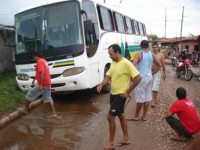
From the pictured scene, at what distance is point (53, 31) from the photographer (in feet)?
27.3

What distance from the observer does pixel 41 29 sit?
8383 millimetres

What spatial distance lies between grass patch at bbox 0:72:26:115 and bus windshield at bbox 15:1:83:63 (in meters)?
1.11

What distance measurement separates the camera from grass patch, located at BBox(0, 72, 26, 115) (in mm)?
7652

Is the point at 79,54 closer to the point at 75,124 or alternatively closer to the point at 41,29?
the point at 41,29

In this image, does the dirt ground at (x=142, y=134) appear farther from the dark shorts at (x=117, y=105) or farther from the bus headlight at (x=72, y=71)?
the bus headlight at (x=72, y=71)

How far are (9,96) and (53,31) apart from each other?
7.50ft

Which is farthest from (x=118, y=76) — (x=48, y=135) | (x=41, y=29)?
(x=41, y=29)

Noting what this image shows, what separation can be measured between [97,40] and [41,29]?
5.92 feet

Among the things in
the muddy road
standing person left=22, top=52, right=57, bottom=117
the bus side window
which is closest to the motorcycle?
the muddy road

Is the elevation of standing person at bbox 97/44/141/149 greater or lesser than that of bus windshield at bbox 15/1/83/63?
lesser

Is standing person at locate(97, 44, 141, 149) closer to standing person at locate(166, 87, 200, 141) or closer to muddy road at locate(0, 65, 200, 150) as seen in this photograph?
muddy road at locate(0, 65, 200, 150)

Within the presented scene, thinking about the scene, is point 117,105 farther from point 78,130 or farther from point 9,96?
point 9,96

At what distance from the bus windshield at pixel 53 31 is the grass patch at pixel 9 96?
111cm

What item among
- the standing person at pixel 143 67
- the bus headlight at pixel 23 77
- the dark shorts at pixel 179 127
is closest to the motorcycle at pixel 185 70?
the bus headlight at pixel 23 77
